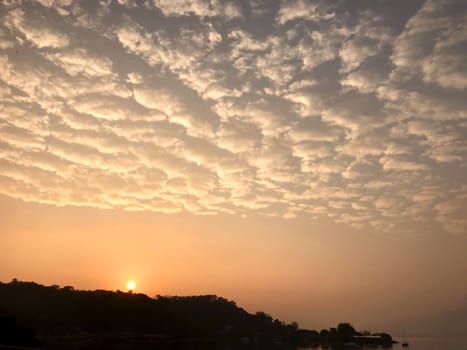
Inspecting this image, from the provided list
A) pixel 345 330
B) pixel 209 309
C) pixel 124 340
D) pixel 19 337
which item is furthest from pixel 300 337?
pixel 19 337

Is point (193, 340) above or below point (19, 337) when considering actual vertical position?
above

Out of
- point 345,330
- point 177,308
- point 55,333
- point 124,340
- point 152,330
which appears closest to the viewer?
point 55,333

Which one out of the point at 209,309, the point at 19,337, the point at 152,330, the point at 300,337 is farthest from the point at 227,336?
the point at 19,337

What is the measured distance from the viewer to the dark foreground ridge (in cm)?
10588

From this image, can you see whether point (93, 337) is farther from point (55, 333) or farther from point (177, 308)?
point (177, 308)

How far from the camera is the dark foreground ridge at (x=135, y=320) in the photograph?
105875 mm

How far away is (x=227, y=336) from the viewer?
159375 millimetres

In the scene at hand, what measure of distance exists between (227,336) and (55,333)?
68.0 metres

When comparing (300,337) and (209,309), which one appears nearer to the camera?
(209,309)

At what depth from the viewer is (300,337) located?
19688 centimetres

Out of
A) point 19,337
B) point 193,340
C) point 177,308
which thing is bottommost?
point 19,337

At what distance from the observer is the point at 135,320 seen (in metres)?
135

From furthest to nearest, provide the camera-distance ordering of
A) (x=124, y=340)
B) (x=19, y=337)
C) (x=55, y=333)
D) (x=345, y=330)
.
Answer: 1. (x=345, y=330)
2. (x=124, y=340)
3. (x=55, y=333)
4. (x=19, y=337)

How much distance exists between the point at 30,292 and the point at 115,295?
1116 inches
